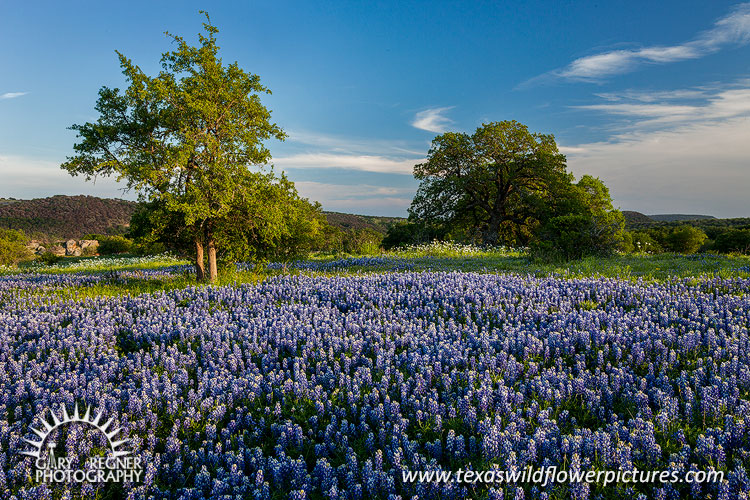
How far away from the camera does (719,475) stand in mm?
3113

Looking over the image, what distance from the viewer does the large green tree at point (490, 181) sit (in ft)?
133

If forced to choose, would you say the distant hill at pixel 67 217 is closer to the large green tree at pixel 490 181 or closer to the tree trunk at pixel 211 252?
the large green tree at pixel 490 181

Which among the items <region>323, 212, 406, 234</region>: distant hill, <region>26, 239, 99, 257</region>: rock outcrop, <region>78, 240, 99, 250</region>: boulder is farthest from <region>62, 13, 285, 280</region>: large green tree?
<region>323, 212, 406, 234</region>: distant hill

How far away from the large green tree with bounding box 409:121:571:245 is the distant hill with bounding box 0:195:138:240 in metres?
93.3

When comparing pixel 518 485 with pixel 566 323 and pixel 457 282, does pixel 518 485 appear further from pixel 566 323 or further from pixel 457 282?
pixel 457 282

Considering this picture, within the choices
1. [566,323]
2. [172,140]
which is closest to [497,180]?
[172,140]

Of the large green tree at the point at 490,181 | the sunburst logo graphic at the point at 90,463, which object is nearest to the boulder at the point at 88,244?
the large green tree at the point at 490,181

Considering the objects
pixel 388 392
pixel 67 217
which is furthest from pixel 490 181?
pixel 67 217

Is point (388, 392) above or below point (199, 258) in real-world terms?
below

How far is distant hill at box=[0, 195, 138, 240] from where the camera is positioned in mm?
108000

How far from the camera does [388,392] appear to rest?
4555 mm

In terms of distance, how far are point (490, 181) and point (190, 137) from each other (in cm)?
3582

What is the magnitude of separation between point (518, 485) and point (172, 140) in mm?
12924

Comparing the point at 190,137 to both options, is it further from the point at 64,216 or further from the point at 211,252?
the point at 64,216
